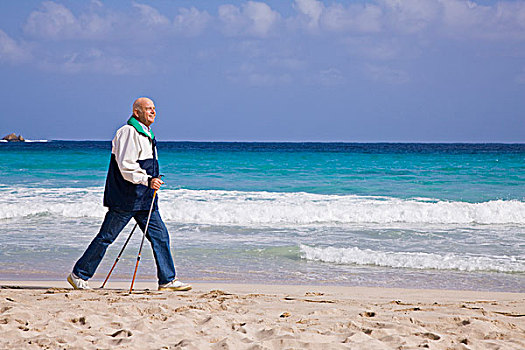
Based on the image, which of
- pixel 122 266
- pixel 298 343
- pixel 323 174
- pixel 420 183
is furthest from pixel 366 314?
pixel 323 174

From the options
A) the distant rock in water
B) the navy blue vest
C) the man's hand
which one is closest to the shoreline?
the navy blue vest

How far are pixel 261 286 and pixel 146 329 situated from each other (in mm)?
2152

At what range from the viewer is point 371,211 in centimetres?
1180

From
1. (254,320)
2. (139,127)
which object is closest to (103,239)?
(139,127)

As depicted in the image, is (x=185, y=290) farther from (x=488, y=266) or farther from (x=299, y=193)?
(x=299, y=193)

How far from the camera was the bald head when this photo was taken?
489 cm

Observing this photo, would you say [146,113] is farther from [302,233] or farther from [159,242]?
[302,233]

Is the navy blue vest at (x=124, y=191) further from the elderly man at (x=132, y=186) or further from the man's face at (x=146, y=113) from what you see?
the man's face at (x=146, y=113)

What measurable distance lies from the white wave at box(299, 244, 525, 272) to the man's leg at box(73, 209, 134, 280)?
3.06 m

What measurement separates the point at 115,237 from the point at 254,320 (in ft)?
5.59

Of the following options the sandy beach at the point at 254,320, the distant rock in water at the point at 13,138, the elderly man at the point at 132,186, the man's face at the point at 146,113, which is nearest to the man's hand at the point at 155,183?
the elderly man at the point at 132,186

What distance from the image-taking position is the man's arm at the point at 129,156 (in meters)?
4.75

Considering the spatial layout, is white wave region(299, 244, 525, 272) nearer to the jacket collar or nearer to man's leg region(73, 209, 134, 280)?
man's leg region(73, 209, 134, 280)

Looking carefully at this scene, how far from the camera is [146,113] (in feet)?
16.0
